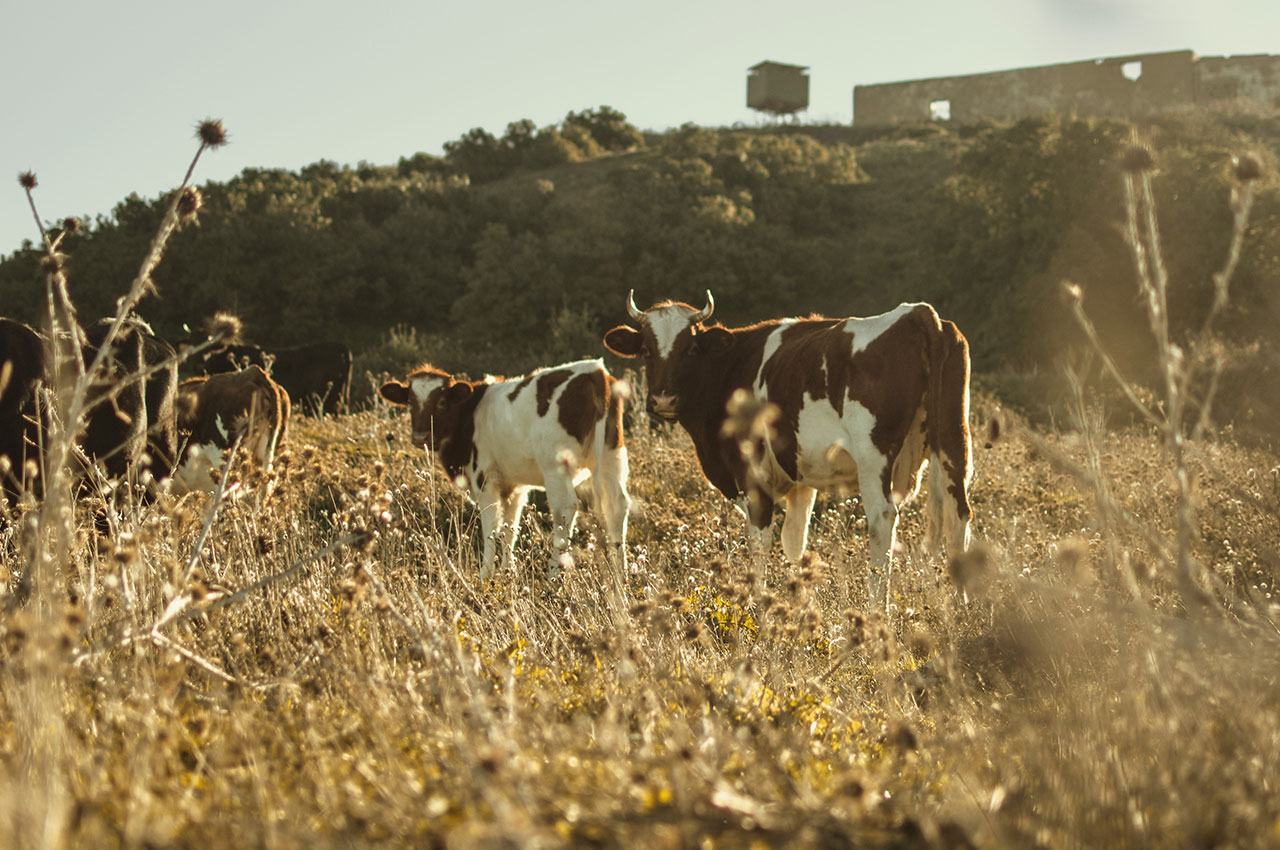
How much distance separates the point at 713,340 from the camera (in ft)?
25.4

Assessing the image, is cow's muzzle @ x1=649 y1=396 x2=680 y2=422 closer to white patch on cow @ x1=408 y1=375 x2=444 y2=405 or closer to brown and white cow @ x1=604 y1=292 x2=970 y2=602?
brown and white cow @ x1=604 y1=292 x2=970 y2=602

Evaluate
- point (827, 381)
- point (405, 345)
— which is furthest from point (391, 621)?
point (405, 345)

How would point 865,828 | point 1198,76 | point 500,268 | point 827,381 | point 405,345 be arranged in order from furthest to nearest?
1. point 1198,76
2. point 500,268
3. point 405,345
4. point 827,381
5. point 865,828

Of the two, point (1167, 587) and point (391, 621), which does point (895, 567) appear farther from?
point (391, 621)

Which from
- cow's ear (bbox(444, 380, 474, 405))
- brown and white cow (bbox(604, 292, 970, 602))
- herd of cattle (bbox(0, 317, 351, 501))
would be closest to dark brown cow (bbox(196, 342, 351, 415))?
herd of cattle (bbox(0, 317, 351, 501))

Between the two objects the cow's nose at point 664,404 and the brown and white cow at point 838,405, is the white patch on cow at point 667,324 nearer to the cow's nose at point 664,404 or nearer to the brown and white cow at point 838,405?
the brown and white cow at point 838,405

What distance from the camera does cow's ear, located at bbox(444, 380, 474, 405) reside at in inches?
357

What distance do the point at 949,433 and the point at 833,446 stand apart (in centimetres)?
72

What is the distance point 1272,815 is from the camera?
2113 mm

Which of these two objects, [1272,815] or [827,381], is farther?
[827,381]

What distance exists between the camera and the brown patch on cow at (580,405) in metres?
8.34

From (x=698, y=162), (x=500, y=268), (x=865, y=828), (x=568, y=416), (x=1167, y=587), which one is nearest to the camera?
(x=865, y=828)

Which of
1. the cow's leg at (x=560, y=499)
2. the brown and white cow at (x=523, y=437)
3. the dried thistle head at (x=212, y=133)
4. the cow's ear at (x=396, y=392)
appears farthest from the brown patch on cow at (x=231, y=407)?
the dried thistle head at (x=212, y=133)

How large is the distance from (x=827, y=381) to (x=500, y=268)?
28712mm
